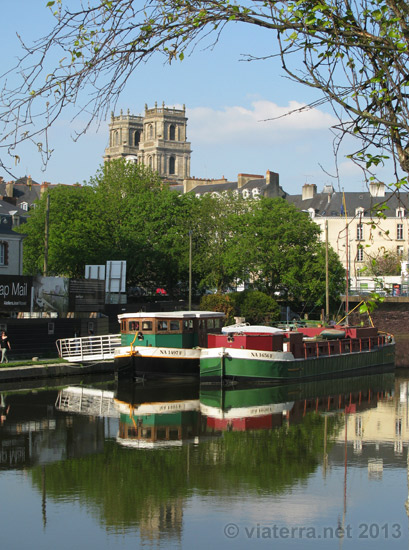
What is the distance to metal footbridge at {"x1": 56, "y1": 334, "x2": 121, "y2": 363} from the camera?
139ft

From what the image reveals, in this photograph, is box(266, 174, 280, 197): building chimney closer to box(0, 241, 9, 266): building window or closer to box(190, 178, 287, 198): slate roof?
box(190, 178, 287, 198): slate roof

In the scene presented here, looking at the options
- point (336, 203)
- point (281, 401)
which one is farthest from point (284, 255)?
point (336, 203)

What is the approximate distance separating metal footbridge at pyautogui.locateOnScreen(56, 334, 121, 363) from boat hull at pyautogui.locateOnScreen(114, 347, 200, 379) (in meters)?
2.49

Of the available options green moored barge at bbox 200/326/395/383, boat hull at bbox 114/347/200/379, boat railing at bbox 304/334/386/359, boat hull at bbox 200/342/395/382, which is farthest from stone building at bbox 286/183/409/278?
boat hull at bbox 114/347/200/379

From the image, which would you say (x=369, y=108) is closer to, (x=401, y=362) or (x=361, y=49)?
(x=361, y=49)

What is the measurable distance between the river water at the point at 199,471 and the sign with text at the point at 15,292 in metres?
9.51

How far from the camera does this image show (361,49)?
8234 mm

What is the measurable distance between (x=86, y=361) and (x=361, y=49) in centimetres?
3597

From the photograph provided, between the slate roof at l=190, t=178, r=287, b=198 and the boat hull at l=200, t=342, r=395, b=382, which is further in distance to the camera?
the slate roof at l=190, t=178, r=287, b=198

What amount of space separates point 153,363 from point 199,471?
63.8 feet

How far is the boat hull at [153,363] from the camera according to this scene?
39812mm

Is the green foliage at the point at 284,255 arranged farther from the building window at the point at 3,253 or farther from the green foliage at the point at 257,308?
the building window at the point at 3,253

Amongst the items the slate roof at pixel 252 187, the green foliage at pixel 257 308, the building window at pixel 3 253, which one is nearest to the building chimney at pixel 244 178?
Answer: the slate roof at pixel 252 187

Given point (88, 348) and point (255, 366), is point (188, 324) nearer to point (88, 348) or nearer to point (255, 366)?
point (255, 366)
